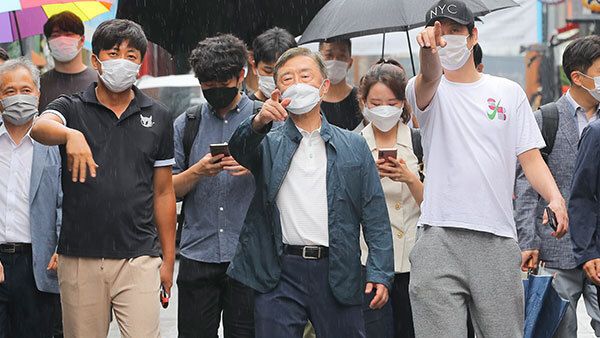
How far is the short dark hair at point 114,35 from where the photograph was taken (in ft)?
17.8

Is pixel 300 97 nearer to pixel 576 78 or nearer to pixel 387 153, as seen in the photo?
pixel 387 153

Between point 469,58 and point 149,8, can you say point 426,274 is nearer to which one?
point 469,58

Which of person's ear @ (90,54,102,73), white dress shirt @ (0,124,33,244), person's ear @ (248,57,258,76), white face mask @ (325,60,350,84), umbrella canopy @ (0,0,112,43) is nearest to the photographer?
person's ear @ (90,54,102,73)

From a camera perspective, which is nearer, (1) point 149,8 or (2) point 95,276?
(2) point 95,276

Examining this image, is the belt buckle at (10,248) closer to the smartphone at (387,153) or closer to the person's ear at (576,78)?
the smartphone at (387,153)

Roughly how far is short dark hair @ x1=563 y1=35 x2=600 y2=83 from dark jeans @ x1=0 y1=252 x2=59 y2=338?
3711 millimetres

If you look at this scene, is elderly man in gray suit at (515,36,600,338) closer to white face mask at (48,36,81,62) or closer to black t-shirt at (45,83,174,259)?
black t-shirt at (45,83,174,259)

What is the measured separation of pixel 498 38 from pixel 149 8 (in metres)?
6.50

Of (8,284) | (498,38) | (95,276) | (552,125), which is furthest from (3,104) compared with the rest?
(498,38)

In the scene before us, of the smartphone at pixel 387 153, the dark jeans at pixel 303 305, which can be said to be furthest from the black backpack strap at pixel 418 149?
the dark jeans at pixel 303 305

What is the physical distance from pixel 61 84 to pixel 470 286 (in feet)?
13.7

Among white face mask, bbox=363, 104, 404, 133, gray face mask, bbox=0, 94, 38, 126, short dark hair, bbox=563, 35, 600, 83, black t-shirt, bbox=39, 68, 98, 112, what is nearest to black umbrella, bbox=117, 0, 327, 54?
black t-shirt, bbox=39, 68, 98, 112

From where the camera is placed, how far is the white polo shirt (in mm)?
5031

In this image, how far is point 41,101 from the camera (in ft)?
25.5
